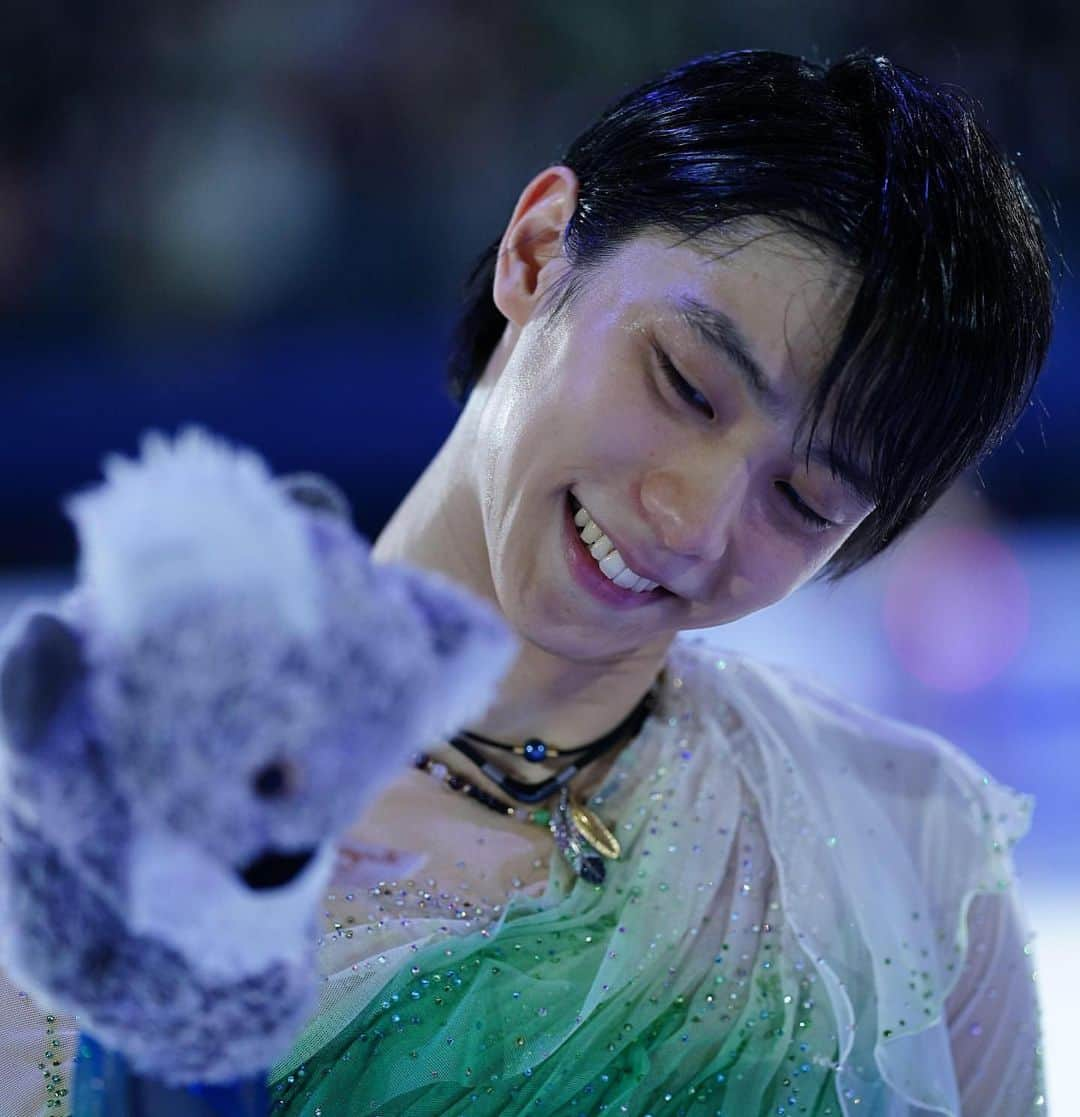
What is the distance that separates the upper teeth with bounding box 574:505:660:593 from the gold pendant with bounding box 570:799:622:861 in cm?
25

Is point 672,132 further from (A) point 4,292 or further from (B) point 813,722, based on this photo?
(A) point 4,292

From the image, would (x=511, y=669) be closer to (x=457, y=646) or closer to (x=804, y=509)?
(x=804, y=509)

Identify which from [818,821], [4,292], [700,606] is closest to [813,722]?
[818,821]

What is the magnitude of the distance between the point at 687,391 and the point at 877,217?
6.3 inches

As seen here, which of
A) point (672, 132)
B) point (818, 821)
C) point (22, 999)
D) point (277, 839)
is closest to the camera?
point (277, 839)

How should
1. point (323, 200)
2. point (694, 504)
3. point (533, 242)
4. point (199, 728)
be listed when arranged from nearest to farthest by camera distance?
point (199, 728), point (694, 504), point (533, 242), point (323, 200)

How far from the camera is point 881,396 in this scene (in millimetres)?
849

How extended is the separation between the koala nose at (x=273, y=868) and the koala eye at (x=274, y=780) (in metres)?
0.02

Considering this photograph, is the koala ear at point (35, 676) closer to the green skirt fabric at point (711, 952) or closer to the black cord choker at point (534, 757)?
the green skirt fabric at point (711, 952)

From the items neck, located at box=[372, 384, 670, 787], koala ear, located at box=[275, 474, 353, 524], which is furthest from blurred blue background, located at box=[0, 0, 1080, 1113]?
koala ear, located at box=[275, 474, 353, 524]

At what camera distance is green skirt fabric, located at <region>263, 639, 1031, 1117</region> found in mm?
888

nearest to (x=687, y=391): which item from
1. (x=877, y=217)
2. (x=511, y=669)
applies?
(x=877, y=217)

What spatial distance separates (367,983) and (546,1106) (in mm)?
139

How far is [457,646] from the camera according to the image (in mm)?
477
